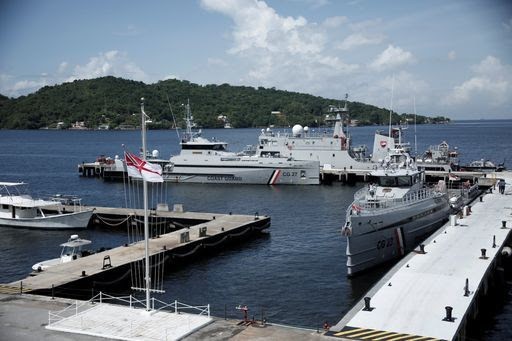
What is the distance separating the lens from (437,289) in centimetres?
2005

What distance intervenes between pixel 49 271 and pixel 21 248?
11.2m

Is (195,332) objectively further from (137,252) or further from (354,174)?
(354,174)

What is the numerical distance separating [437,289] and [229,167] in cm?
4900

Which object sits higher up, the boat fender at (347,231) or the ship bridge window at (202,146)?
the ship bridge window at (202,146)

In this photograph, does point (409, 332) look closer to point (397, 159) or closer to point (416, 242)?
point (416, 242)

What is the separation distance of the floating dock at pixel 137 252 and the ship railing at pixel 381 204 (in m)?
9.39

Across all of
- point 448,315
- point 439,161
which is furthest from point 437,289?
point 439,161

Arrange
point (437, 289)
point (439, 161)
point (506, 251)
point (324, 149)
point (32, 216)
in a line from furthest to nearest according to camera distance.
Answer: point (324, 149), point (439, 161), point (32, 216), point (506, 251), point (437, 289)

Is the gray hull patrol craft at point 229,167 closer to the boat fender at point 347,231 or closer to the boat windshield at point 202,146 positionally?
the boat windshield at point 202,146

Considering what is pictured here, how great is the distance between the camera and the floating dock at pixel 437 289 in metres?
16.2

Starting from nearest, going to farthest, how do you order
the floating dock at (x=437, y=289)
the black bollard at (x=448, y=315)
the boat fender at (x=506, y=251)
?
1. the floating dock at (x=437, y=289)
2. the black bollard at (x=448, y=315)
3. the boat fender at (x=506, y=251)

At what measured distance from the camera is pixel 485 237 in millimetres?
28531

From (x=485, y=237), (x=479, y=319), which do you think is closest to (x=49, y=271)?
(x=479, y=319)

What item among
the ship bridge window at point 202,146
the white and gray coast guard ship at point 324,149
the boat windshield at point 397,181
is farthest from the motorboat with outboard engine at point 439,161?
the boat windshield at point 397,181
